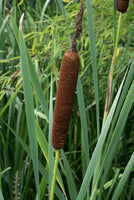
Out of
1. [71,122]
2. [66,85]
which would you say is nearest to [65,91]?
[66,85]

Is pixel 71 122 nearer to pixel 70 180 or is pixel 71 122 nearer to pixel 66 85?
pixel 70 180

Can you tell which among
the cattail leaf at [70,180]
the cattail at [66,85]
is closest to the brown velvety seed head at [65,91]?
the cattail at [66,85]

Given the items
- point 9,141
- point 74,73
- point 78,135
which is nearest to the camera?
point 74,73

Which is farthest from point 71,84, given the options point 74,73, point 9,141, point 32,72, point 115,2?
point 9,141

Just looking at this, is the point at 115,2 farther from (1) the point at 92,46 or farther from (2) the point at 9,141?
(2) the point at 9,141

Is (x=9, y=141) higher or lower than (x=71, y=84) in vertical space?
lower

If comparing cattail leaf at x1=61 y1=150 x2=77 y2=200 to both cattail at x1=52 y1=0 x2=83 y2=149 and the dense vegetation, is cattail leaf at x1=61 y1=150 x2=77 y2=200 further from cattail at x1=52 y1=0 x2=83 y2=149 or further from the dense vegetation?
cattail at x1=52 y1=0 x2=83 y2=149

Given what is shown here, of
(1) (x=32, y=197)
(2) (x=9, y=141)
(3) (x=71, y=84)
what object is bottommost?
(1) (x=32, y=197)
